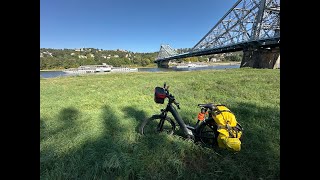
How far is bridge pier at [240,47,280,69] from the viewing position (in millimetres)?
25427

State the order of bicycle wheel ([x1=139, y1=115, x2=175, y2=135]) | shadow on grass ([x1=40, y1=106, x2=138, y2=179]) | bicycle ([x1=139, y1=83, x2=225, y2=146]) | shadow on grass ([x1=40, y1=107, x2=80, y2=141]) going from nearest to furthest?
1. shadow on grass ([x1=40, y1=106, x2=138, y2=179])
2. bicycle ([x1=139, y1=83, x2=225, y2=146])
3. bicycle wheel ([x1=139, y1=115, x2=175, y2=135])
4. shadow on grass ([x1=40, y1=107, x2=80, y2=141])

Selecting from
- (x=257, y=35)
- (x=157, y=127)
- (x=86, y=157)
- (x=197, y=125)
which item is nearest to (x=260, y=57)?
(x=257, y=35)

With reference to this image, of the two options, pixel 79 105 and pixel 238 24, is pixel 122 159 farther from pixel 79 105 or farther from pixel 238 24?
pixel 238 24

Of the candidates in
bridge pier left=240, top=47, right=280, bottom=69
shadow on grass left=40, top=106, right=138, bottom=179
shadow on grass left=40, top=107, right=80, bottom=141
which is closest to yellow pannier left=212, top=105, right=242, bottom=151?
shadow on grass left=40, top=106, right=138, bottom=179

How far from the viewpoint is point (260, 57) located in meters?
27.9

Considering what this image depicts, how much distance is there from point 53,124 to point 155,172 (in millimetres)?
3048

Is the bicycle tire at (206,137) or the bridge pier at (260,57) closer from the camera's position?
the bicycle tire at (206,137)

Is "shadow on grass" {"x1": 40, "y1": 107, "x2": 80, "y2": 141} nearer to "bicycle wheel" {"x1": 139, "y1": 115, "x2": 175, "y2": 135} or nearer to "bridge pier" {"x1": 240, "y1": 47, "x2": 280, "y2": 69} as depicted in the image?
"bicycle wheel" {"x1": 139, "y1": 115, "x2": 175, "y2": 135}

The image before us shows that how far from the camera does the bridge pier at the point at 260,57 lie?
83.4ft

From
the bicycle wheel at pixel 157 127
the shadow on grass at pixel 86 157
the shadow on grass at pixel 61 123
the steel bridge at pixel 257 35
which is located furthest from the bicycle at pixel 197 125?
the steel bridge at pixel 257 35

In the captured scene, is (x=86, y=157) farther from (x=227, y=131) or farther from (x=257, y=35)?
(x=257, y=35)

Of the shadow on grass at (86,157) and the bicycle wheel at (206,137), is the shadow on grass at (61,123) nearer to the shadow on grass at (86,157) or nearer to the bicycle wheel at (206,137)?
the shadow on grass at (86,157)
